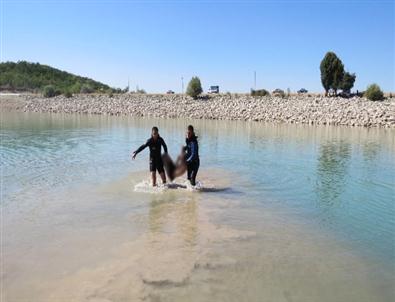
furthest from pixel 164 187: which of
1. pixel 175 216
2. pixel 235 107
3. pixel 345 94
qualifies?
pixel 345 94

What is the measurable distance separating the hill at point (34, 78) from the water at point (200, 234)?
109447 mm

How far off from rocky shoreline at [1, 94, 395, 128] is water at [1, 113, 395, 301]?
34.8m

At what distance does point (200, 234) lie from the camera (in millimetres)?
9008

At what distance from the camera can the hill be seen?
128375 millimetres

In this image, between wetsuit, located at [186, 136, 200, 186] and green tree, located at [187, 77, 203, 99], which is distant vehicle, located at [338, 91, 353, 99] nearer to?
green tree, located at [187, 77, 203, 99]

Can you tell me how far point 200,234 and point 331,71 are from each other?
64.5 m

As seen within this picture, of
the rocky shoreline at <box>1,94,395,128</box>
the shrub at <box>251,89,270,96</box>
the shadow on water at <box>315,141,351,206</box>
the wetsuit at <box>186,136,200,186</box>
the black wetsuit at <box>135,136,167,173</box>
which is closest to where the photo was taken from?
the shadow on water at <box>315,141,351,206</box>

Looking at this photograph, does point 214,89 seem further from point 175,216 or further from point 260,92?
point 175,216

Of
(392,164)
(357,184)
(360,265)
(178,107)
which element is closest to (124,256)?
(360,265)

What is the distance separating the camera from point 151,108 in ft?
225

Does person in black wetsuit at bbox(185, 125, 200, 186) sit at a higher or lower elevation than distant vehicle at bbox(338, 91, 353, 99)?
lower

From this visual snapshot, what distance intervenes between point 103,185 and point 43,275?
288 inches

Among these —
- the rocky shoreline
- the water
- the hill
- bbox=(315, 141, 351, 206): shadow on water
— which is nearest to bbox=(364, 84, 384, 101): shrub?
the rocky shoreline

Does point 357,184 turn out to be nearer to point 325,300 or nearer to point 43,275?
point 325,300
